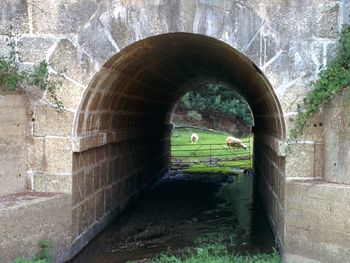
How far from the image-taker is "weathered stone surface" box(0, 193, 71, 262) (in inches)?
220

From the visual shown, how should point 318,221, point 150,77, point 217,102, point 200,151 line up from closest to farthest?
point 318,221, point 150,77, point 200,151, point 217,102

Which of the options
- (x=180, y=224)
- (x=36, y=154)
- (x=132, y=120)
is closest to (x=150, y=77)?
(x=132, y=120)

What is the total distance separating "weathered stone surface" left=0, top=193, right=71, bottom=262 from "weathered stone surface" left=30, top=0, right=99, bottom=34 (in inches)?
84.0

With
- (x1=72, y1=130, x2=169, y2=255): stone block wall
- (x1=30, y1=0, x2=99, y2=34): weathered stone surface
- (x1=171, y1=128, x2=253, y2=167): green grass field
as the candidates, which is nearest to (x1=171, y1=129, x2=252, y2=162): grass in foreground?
(x1=171, y1=128, x2=253, y2=167): green grass field

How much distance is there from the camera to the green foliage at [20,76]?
6355mm

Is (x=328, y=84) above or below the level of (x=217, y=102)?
above

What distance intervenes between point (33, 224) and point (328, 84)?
12.5 feet

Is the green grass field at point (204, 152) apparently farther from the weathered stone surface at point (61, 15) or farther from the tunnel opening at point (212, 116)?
the weathered stone surface at point (61, 15)

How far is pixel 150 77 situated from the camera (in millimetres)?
10383

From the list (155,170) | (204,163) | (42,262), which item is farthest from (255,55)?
(204,163)

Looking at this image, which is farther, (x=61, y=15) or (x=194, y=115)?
(x=194, y=115)

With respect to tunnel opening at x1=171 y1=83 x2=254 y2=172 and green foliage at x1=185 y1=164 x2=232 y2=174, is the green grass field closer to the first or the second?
green foliage at x1=185 y1=164 x2=232 y2=174

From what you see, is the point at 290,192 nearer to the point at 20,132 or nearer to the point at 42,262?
the point at 42,262

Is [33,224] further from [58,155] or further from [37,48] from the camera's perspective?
[37,48]
